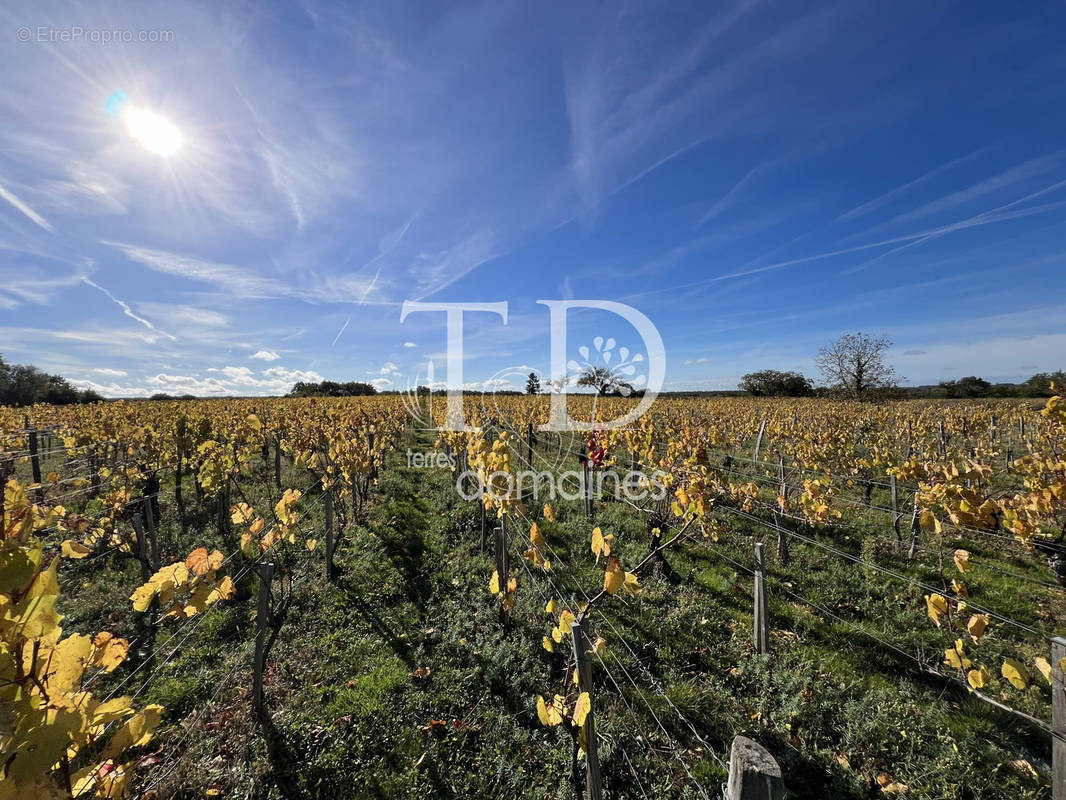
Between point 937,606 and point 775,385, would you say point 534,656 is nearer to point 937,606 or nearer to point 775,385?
point 937,606

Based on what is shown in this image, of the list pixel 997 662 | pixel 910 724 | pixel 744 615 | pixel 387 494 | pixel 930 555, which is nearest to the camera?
pixel 910 724

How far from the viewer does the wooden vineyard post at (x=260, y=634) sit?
3.37m

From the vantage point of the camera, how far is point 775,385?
5478 centimetres

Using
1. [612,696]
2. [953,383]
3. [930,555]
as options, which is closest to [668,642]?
[612,696]

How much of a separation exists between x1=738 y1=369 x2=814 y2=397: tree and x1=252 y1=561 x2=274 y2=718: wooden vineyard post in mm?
61551

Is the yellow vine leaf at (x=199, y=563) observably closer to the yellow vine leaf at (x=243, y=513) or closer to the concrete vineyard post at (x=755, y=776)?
the yellow vine leaf at (x=243, y=513)

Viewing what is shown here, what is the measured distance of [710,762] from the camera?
118 inches

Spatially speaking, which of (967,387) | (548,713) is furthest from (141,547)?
(967,387)

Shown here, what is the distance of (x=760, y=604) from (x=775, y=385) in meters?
60.0

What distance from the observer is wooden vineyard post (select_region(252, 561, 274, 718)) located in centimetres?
337

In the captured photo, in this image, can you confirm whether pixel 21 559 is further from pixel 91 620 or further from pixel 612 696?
pixel 91 620

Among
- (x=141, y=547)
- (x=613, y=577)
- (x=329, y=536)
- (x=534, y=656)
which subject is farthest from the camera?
(x=329, y=536)

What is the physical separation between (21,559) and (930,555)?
919cm

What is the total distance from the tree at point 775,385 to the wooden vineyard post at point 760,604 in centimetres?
5833
